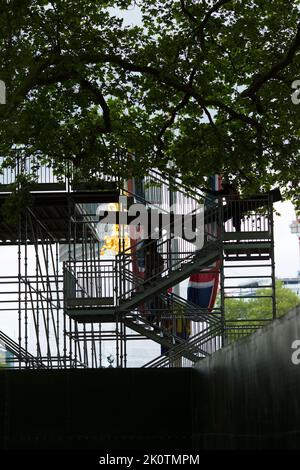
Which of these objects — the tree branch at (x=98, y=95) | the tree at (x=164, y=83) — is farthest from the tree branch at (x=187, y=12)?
the tree branch at (x=98, y=95)

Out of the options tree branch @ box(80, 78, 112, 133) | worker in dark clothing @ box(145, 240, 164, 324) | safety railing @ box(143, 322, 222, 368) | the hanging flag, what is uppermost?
tree branch @ box(80, 78, 112, 133)

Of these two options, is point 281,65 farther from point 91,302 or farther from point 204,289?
point 204,289

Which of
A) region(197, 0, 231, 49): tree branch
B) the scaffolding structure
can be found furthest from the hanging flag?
region(197, 0, 231, 49): tree branch

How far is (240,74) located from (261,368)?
2278 centimetres

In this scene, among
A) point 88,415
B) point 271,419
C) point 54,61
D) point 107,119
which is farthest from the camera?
point 107,119

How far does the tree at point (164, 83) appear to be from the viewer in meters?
29.8

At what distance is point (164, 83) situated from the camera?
31438 mm

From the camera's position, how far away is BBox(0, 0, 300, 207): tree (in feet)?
97.7

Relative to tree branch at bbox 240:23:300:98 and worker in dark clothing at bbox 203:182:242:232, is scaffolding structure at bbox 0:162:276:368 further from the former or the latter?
tree branch at bbox 240:23:300:98

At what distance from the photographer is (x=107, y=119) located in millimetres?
31141

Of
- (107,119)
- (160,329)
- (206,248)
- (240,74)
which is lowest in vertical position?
(160,329)

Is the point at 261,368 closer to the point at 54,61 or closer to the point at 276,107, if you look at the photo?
the point at 54,61
